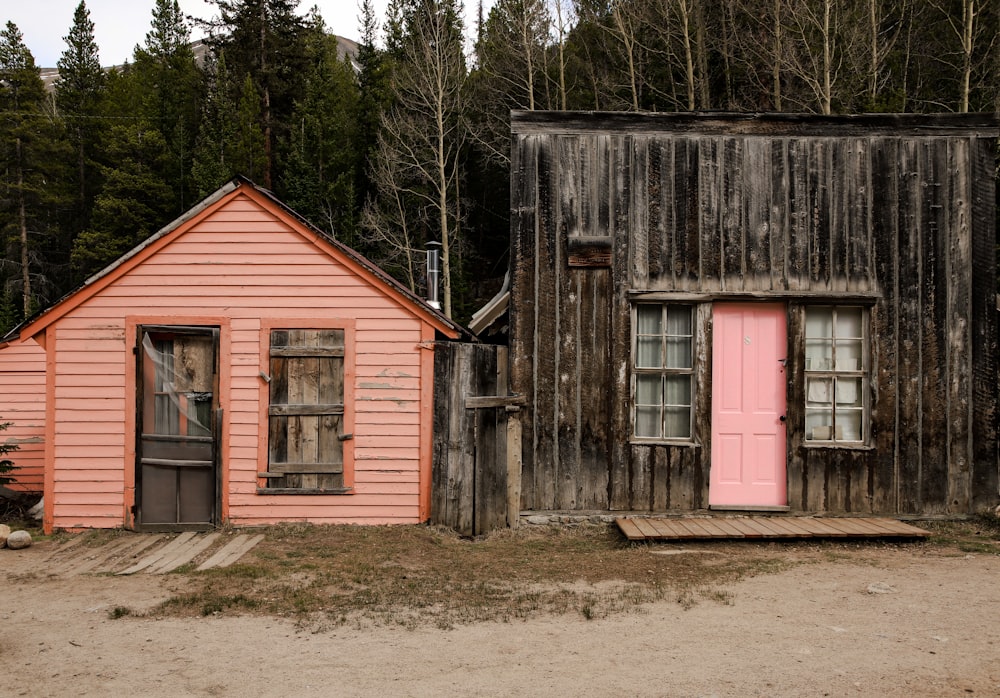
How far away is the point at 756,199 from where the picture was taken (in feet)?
28.5

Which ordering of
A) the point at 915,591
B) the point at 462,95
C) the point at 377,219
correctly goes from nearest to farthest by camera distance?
1. the point at 915,591
2. the point at 377,219
3. the point at 462,95

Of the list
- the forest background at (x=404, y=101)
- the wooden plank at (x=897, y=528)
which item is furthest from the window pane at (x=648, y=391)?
the forest background at (x=404, y=101)

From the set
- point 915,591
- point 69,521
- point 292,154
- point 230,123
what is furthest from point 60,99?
point 915,591

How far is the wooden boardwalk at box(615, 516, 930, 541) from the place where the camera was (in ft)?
25.0

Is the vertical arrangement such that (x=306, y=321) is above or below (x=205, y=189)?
below

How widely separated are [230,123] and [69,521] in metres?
26.6

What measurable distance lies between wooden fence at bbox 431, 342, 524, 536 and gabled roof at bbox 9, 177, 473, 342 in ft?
1.77

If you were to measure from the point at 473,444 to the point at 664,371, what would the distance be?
2.34 meters

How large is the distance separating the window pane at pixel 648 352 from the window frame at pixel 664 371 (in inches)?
0.8

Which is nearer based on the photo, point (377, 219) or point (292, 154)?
point (377, 219)

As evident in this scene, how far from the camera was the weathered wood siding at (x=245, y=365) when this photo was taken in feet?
27.8

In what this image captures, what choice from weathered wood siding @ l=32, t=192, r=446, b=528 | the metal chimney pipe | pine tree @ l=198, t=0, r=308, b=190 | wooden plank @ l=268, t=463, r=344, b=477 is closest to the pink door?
weathered wood siding @ l=32, t=192, r=446, b=528

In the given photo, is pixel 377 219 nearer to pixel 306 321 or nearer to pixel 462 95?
A: pixel 462 95

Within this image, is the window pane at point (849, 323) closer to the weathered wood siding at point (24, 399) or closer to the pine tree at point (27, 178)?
the weathered wood siding at point (24, 399)
